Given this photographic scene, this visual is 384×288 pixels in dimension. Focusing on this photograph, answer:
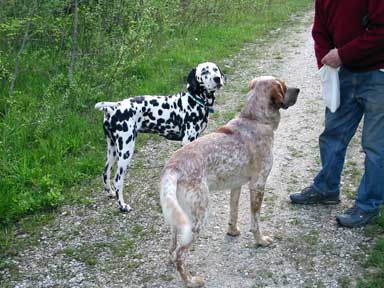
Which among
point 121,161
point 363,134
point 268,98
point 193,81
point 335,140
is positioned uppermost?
point 268,98

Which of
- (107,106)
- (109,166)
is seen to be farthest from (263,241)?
(107,106)

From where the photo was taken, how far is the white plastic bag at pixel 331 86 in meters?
5.13

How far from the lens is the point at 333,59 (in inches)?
196

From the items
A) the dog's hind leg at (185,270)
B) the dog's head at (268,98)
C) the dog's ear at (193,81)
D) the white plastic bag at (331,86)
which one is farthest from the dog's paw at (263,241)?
the dog's ear at (193,81)

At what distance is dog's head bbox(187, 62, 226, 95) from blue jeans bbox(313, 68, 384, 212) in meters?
1.32

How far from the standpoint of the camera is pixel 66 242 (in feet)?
17.0

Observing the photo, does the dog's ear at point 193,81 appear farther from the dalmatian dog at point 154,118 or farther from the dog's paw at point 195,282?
the dog's paw at point 195,282

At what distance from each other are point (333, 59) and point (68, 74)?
480 cm

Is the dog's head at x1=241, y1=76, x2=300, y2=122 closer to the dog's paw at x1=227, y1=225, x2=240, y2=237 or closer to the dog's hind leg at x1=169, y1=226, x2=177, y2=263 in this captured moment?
the dog's paw at x1=227, y1=225, x2=240, y2=237

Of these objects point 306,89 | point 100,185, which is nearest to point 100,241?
point 100,185

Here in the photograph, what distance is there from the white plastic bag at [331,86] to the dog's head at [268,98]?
390mm

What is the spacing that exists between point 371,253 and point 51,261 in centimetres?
302

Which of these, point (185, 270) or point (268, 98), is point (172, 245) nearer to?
point (185, 270)

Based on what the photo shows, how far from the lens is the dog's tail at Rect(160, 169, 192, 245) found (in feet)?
13.0
